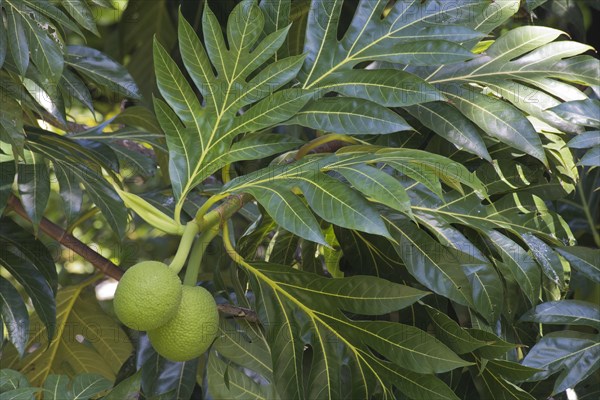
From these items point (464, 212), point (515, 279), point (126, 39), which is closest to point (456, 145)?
point (464, 212)

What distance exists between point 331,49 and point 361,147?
148 mm

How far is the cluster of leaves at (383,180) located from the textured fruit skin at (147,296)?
131 mm

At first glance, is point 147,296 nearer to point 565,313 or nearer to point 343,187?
point 343,187

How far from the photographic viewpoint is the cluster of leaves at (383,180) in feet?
3.34

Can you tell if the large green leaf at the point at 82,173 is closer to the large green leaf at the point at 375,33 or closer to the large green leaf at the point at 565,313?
the large green leaf at the point at 375,33

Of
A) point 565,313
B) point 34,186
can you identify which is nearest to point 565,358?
point 565,313

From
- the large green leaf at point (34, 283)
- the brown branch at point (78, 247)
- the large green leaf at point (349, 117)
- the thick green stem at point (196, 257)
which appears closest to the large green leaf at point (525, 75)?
the large green leaf at point (349, 117)

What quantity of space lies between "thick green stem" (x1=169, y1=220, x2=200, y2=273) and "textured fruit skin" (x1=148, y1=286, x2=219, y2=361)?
0.09ft

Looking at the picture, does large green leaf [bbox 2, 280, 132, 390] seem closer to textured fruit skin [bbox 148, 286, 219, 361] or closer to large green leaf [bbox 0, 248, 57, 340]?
large green leaf [bbox 0, 248, 57, 340]

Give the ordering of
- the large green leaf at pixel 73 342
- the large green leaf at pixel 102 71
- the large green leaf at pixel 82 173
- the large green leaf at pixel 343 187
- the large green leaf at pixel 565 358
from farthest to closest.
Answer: the large green leaf at pixel 73 342
the large green leaf at pixel 102 71
the large green leaf at pixel 82 173
the large green leaf at pixel 565 358
the large green leaf at pixel 343 187

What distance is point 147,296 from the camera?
88 centimetres

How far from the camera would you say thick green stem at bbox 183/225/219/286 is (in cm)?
99

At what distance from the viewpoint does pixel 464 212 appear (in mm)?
1137

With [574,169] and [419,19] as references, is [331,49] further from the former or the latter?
[574,169]
